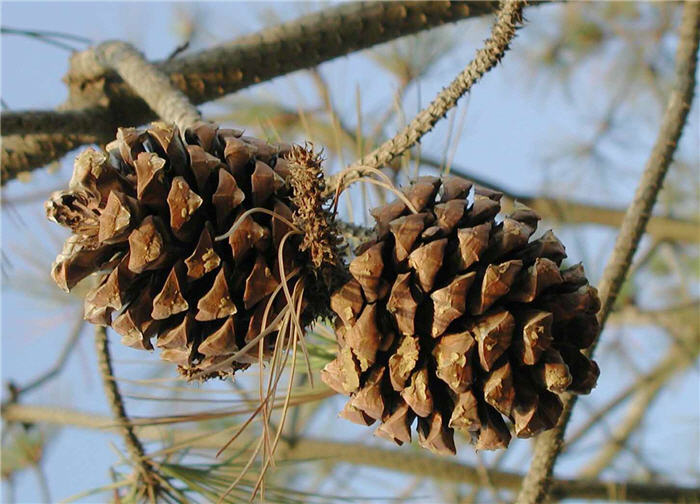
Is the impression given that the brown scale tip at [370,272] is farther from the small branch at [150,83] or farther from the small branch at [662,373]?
Answer: the small branch at [662,373]

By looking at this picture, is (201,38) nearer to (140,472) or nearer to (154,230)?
(140,472)

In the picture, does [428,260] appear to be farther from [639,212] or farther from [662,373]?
[662,373]

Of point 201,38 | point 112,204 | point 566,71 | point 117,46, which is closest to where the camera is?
point 112,204

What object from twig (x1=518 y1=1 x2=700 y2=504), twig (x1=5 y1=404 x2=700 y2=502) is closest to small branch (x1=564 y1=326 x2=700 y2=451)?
twig (x1=5 y1=404 x2=700 y2=502)

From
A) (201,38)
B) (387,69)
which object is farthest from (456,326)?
(201,38)

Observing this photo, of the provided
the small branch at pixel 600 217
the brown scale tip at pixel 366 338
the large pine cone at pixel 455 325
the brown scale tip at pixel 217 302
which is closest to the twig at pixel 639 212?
the large pine cone at pixel 455 325

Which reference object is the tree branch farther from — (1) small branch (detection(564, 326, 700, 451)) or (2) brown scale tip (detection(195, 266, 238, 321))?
(1) small branch (detection(564, 326, 700, 451))
